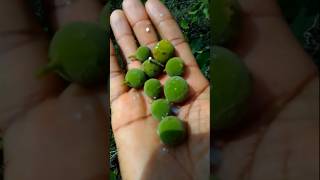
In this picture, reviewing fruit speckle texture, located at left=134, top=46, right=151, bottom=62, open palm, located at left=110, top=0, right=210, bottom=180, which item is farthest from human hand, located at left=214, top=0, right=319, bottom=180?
fruit speckle texture, located at left=134, top=46, right=151, bottom=62

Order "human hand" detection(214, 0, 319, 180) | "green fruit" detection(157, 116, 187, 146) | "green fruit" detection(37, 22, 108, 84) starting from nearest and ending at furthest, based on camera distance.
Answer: "human hand" detection(214, 0, 319, 180), "green fruit" detection(37, 22, 108, 84), "green fruit" detection(157, 116, 187, 146)

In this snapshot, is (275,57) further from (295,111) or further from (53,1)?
(53,1)

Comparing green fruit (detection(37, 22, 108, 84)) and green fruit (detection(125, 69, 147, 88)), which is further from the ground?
green fruit (detection(37, 22, 108, 84))

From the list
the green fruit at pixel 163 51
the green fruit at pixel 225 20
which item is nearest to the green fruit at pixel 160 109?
the green fruit at pixel 163 51

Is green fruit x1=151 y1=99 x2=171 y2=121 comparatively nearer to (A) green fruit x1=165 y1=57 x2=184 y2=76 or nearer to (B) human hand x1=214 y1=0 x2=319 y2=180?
(A) green fruit x1=165 y1=57 x2=184 y2=76

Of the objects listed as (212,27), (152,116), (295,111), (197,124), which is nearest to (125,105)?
(152,116)

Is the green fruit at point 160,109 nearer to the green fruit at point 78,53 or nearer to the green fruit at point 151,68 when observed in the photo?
the green fruit at point 151,68

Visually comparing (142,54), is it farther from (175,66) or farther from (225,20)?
(225,20)
